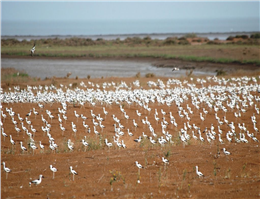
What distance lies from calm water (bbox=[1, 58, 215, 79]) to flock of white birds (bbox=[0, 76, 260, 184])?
16.4 metres

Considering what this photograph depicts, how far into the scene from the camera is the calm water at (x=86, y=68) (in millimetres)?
42000

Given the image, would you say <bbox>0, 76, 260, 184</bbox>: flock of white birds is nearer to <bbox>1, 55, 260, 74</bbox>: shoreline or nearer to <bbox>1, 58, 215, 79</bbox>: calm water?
<bbox>1, 58, 215, 79</bbox>: calm water

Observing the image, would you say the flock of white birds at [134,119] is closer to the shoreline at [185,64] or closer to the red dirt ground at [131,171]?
the red dirt ground at [131,171]

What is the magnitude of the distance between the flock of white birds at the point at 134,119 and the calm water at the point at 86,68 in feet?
53.7

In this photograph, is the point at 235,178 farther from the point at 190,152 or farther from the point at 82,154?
the point at 82,154

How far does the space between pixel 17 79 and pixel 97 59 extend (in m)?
24.8

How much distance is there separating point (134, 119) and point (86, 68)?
28386 mm

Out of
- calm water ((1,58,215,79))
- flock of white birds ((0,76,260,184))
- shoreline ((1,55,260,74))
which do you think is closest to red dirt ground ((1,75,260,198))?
flock of white birds ((0,76,260,184))

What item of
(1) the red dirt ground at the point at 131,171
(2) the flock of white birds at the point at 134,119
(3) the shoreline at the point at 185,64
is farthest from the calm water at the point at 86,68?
(1) the red dirt ground at the point at 131,171

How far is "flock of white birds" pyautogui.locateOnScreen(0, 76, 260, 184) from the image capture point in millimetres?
16188

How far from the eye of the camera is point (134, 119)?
2030cm

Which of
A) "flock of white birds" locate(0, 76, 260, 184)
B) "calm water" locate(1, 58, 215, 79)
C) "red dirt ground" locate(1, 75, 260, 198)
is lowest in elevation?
"red dirt ground" locate(1, 75, 260, 198)

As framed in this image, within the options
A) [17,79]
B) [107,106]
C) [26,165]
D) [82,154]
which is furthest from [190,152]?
[17,79]

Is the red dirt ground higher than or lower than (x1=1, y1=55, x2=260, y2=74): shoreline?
lower
